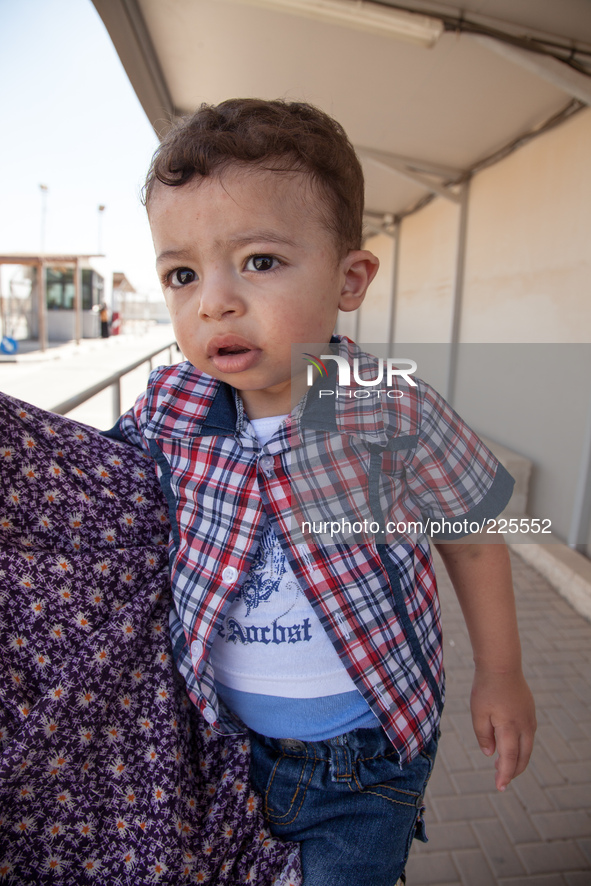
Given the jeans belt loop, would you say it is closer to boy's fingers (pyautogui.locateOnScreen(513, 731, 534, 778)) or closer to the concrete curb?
boy's fingers (pyautogui.locateOnScreen(513, 731, 534, 778))

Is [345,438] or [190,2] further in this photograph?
[190,2]

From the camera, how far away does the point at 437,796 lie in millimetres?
1868

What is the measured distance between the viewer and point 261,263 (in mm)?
826

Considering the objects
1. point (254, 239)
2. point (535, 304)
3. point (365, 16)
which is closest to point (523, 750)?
point (254, 239)

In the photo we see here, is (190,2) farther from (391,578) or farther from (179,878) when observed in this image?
(179,878)

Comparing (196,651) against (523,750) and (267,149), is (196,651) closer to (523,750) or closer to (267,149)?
(523,750)

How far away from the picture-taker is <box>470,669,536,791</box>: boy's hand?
93 cm

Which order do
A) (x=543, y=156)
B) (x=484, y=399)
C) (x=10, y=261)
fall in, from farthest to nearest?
(x=10, y=261) < (x=484, y=399) < (x=543, y=156)

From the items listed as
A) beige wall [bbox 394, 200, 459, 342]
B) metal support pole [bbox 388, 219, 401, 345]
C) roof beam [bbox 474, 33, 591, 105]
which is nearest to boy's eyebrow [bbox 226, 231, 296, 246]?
roof beam [bbox 474, 33, 591, 105]

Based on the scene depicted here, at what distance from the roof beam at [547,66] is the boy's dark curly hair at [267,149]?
2.48 metres

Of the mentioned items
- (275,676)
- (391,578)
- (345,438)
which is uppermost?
(345,438)

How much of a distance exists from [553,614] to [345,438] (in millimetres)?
2628

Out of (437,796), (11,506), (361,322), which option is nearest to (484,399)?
(437,796)

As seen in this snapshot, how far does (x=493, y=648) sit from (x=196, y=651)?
0.52m
